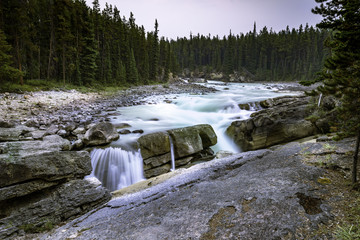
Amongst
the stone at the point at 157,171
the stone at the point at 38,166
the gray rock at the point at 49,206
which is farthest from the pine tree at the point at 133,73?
the gray rock at the point at 49,206

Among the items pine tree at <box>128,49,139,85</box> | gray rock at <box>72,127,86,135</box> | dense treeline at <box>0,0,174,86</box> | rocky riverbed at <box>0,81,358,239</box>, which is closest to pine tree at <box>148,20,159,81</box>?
dense treeline at <box>0,0,174,86</box>

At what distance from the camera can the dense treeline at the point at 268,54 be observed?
2776 inches

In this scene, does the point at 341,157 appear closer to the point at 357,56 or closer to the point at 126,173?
the point at 357,56

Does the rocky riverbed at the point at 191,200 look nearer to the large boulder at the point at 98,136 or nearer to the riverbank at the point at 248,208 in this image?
the riverbank at the point at 248,208

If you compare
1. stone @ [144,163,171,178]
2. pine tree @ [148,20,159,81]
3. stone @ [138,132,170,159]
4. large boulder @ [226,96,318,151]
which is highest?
pine tree @ [148,20,159,81]

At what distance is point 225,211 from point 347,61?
381cm

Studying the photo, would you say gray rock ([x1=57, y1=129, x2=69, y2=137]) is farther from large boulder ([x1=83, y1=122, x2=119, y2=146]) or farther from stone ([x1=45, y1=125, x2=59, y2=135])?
large boulder ([x1=83, y1=122, x2=119, y2=146])

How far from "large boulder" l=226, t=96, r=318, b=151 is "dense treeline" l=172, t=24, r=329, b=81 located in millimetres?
68643

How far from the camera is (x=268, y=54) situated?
274ft

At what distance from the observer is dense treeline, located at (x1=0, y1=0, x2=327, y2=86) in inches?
859

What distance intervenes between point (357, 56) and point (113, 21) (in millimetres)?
49706

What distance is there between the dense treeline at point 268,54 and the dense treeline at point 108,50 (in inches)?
13.7

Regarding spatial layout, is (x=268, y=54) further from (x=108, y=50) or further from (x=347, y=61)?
(x=347, y=61)

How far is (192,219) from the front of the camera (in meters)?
3.06
